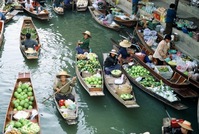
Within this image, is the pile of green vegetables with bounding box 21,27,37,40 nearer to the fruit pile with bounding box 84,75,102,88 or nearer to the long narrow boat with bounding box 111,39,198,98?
the fruit pile with bounding box 84,75,102,88

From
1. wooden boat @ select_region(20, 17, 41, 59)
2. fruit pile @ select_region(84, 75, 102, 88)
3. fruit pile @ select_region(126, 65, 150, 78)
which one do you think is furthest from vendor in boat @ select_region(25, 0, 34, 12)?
fruit pile @ select_region(84, 75, 102, 88)

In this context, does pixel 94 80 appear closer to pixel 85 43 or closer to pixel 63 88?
pixel 63 88

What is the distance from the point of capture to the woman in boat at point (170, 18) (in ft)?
45.4

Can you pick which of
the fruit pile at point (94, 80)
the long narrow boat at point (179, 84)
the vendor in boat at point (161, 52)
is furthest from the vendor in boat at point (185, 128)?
the vendor in boat at point (161, 52)

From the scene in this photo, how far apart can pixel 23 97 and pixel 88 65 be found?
3008 mm

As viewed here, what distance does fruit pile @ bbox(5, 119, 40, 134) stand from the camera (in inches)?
288

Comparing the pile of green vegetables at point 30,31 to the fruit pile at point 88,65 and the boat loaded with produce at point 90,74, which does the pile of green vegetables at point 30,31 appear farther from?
the fruit pile at point 88,65

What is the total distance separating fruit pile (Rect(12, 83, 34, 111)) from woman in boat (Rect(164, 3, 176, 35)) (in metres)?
7.39

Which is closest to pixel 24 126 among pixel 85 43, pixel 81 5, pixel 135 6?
pixel 85 43

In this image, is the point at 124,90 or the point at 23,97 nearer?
the point at 23,97

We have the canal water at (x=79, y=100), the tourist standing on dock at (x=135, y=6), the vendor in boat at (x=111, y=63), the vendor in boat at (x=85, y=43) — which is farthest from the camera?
the tourist standing on dock at (x=135, y=6)

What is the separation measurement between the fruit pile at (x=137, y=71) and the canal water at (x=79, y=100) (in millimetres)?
597

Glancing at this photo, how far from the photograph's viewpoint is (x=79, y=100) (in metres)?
10.2

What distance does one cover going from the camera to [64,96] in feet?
30.8
